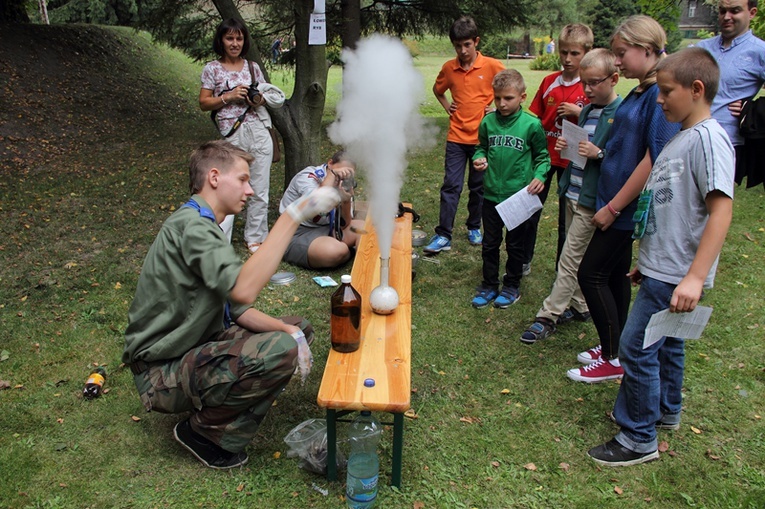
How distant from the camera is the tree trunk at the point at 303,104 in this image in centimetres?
700

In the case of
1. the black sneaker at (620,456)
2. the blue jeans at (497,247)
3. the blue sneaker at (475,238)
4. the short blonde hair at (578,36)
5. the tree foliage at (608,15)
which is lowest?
the black sneaker at (620,456)

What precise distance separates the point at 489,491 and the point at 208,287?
1762 mm

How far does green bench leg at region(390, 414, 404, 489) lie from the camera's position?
9.09 feet

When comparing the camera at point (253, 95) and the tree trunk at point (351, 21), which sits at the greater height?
the tree trunk at point (351, 21)

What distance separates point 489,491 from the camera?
291 centimetres

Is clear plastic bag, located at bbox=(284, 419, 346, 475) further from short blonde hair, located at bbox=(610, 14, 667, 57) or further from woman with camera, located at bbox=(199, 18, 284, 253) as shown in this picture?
short blonde hair, located at bbox=(610, 14, 667, 57)

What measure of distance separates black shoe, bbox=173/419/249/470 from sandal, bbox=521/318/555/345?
7.53 ft

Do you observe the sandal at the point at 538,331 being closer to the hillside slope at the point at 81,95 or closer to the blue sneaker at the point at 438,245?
the blue sneaker at the point at 438,245

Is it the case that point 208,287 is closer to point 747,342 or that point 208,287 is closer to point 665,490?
point 665,490

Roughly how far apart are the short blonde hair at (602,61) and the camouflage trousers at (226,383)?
2649 mm

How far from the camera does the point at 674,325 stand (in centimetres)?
278

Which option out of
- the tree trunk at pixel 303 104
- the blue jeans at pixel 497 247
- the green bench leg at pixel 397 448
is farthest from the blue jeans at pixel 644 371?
the tree trunk at pixel 303 104

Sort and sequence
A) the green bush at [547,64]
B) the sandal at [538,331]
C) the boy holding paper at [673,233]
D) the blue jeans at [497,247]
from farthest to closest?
the green bush at [547,64] < the blue jeans at [497,247] < the sandal at [538,331] < the boy holding paper at [673,233]

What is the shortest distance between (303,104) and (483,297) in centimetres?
373
